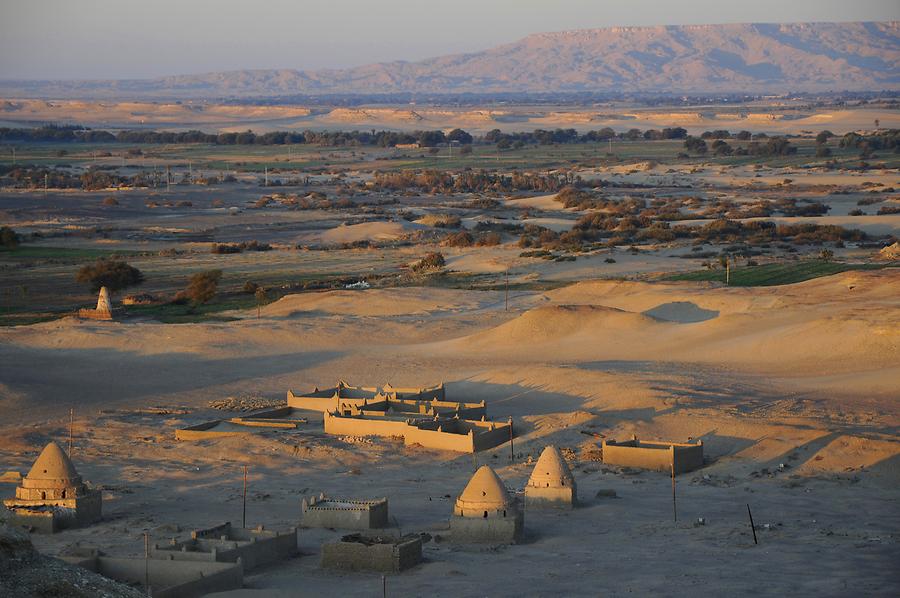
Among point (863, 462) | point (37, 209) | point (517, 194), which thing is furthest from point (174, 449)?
point (517, 194)

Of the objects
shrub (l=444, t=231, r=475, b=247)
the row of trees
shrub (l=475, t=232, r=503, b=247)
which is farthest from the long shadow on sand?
the row of trees

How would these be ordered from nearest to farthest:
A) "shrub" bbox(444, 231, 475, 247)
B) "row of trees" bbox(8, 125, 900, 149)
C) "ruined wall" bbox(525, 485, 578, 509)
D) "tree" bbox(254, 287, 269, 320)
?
Result: "ruined wall" bbox(525, 485, 578, 509) < "tree" bbox(254, 287, 269, 320) < "shrub" bbox(444, 231, 475, 247) < "row of trees" bbox(8, 125, 900, 149)

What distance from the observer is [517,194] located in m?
93.6

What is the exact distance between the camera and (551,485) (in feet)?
78.7

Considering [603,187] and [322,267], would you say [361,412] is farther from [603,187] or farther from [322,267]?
[603,187]

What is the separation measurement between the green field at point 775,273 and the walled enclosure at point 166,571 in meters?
30.1

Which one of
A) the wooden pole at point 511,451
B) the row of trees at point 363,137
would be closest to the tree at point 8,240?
the wooden pole at point 511,451

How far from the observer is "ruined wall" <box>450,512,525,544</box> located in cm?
2194

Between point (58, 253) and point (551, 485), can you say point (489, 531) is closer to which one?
point (551, 485)

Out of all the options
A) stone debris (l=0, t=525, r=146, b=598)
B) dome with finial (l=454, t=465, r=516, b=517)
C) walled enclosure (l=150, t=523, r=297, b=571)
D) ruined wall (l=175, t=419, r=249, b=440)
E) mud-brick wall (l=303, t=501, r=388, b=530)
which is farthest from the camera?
ruined wall (l=175, t=419, r=249, b=440)

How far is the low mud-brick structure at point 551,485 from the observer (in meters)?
24.0

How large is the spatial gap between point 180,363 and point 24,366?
11.8ft

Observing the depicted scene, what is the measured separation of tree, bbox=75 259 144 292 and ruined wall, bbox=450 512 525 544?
3151 cm

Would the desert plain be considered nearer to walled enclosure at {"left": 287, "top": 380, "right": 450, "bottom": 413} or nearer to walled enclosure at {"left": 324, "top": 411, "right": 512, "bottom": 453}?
walled enclosure at {"left": 324, "top": 411, "right": 512, "bottom": 453}
